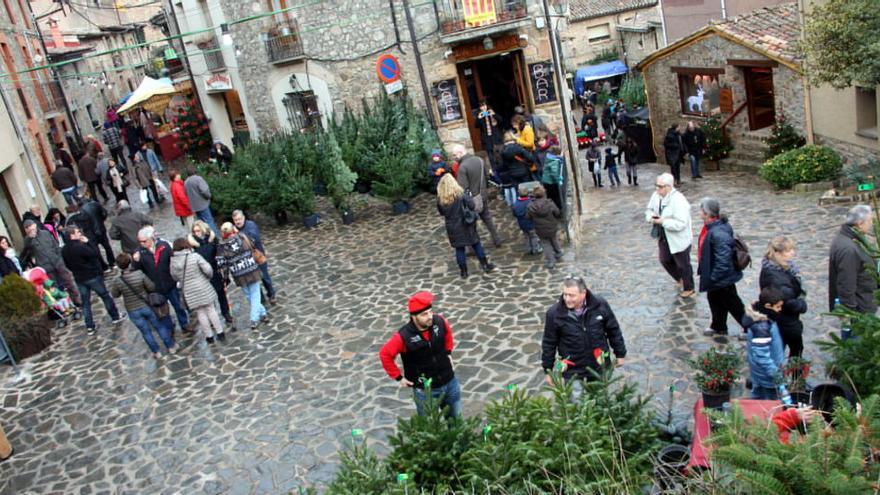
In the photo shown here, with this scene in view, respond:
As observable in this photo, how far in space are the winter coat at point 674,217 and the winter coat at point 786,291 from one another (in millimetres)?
2255

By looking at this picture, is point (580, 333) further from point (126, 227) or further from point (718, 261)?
point (126, 227)

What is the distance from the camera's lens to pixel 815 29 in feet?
41.8

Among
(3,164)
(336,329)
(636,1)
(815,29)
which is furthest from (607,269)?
(636,1)

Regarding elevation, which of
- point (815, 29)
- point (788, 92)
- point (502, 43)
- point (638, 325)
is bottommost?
point (638, 325)

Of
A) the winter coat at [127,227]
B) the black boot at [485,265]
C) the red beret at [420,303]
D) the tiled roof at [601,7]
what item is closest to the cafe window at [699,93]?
the black boot at [485,265]

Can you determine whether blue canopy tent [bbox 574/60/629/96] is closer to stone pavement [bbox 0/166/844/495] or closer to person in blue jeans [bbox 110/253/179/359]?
stone pavement [bbox 0/166/844/495]

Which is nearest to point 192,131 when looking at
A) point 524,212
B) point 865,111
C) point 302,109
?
point 302,109

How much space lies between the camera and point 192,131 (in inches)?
Result: 1015

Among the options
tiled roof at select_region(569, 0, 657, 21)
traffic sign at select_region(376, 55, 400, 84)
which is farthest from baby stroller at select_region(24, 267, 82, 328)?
tiled roof at select_region(569, 0, 657, 21)

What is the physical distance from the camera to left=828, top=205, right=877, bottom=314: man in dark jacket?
20.7 ft

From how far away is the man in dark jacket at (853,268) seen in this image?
249 inches

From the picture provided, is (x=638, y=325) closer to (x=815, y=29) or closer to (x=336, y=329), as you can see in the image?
(x=336, y=329)

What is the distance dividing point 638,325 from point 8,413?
26.1 ft

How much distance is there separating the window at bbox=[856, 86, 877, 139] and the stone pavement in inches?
131
